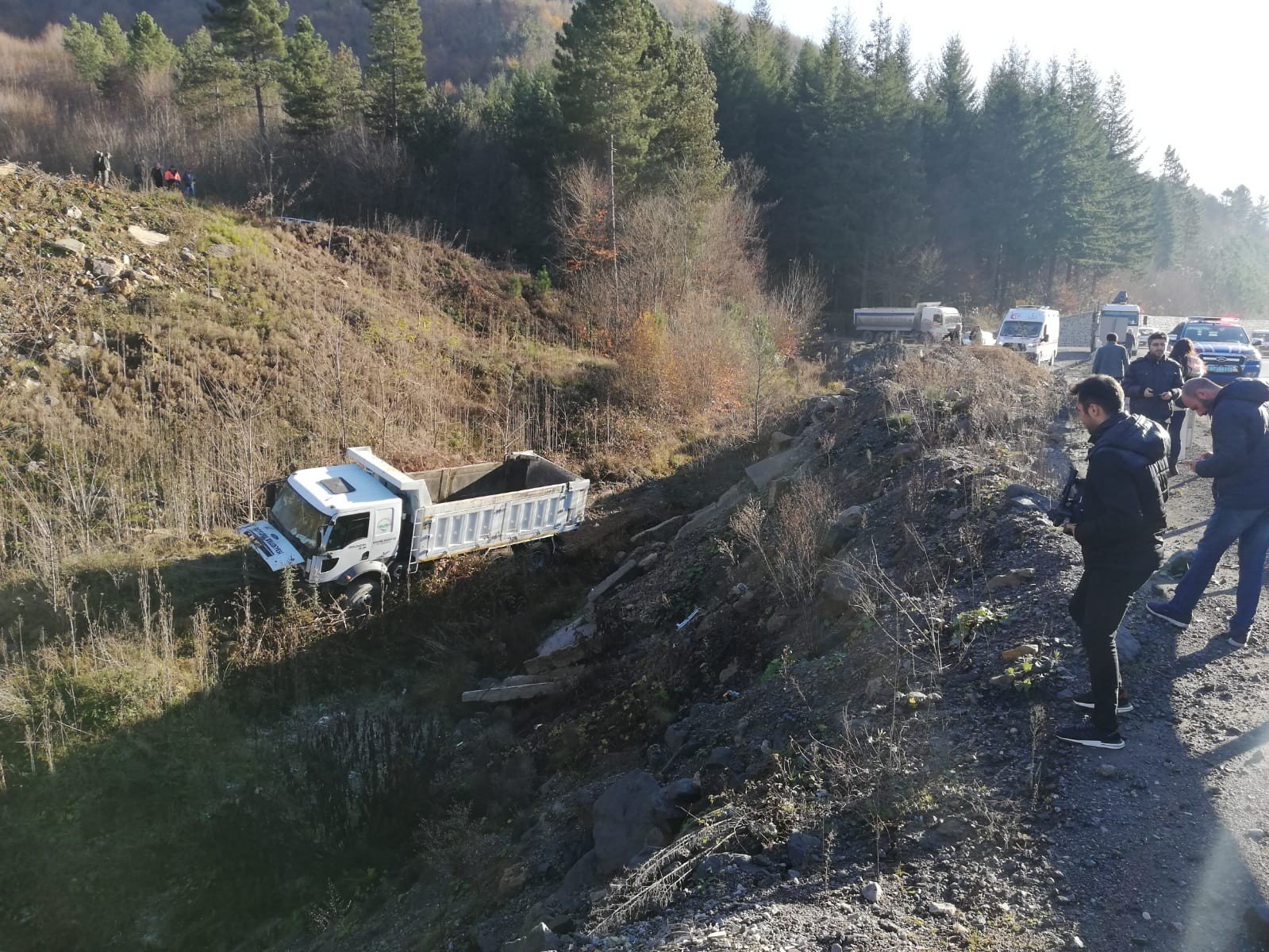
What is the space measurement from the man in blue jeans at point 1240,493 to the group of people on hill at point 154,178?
26439 mm

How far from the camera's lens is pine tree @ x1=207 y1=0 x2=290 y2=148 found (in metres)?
31.2

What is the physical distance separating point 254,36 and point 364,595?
3040cm

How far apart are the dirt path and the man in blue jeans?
1.11 feet

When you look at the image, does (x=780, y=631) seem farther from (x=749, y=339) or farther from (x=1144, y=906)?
(x=749, y=339)

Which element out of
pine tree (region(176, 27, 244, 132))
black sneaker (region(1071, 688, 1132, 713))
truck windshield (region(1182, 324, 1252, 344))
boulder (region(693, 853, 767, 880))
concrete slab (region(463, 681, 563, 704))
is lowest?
concrete slab (region(463, 681, 563, 704))

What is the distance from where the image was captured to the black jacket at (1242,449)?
5.19m

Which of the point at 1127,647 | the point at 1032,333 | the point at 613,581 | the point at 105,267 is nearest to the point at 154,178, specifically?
the point at 105,267

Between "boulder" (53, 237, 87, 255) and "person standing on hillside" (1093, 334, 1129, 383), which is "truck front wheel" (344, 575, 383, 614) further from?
"boulder" (53, 237, 87, 255)

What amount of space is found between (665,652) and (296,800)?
4.04 m

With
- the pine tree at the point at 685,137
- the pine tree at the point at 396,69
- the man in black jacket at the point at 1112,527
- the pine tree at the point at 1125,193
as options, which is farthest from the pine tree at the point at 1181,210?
the man in black jacket at the point at 1112,527

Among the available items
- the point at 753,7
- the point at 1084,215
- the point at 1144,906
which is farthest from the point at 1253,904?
the point at 753,7

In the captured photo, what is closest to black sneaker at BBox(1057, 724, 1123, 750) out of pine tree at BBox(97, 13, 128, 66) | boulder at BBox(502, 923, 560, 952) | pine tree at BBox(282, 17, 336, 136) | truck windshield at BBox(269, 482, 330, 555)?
boulder at BBox(502, 923, 560, 952)

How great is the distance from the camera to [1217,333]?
1762 cm

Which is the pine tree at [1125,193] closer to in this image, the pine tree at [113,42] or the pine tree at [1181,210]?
the pine tree at [1181,210]
